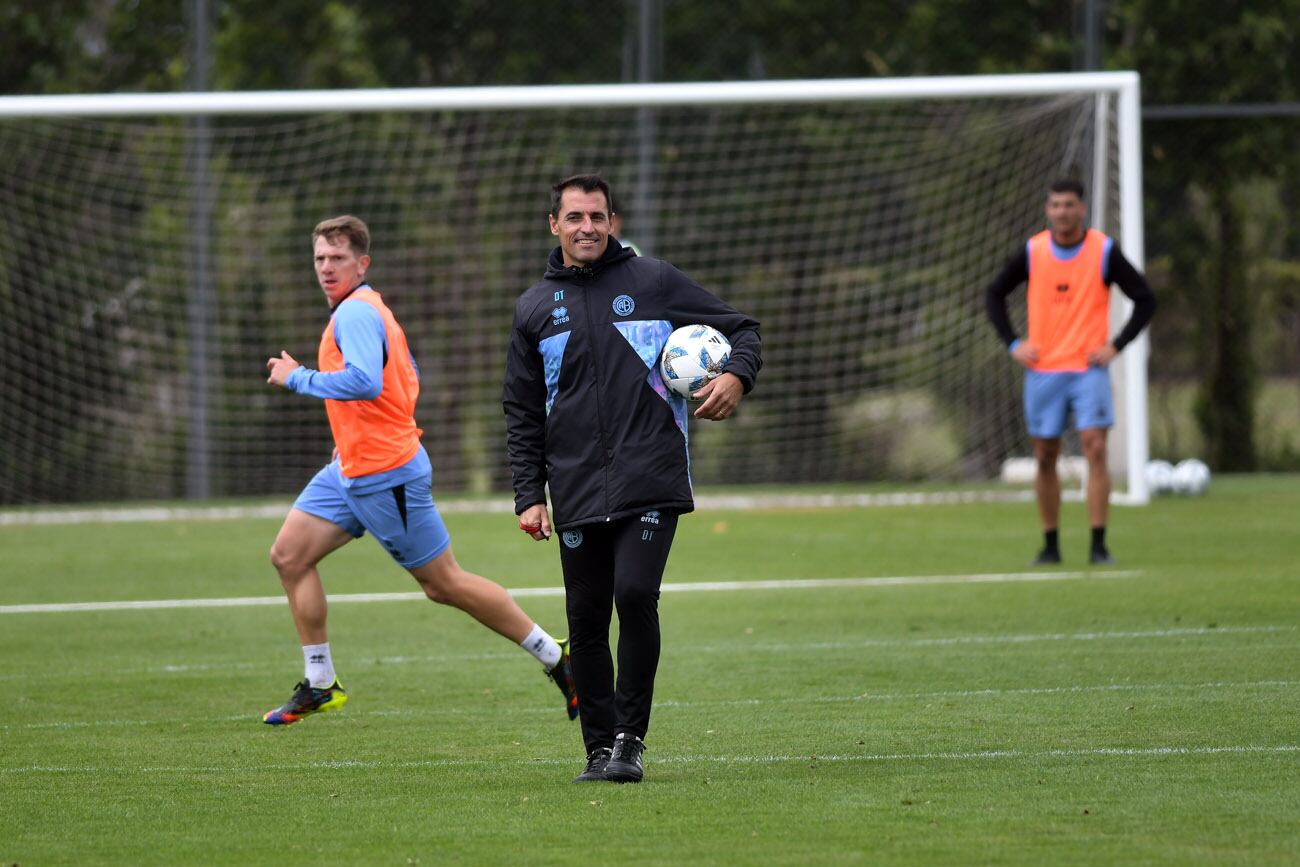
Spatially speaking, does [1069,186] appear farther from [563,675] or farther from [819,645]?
[563,675]

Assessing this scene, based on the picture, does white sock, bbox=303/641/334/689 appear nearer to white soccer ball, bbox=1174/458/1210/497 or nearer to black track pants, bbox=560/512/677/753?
black track pants, bbox=560/512/677/753

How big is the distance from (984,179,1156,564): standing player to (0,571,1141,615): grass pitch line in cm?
57

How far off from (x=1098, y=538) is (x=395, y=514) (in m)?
5.76

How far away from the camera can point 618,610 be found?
552cm

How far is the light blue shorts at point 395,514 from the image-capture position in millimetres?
7262

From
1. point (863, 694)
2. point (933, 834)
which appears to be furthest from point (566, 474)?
point (863, 694)

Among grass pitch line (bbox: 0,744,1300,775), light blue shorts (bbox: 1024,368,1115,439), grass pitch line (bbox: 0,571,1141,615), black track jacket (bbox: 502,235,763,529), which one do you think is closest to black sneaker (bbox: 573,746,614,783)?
grass pitch line (bbox: 0,744,1300,775)

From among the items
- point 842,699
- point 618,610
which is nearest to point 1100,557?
point 842,699

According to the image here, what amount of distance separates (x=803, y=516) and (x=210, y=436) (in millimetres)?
6282

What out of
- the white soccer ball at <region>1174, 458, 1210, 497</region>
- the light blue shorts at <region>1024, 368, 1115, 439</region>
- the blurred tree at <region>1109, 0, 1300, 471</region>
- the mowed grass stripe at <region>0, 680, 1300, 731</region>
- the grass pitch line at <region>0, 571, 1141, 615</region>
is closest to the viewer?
the mowed grass stripe at <region>0, 680, 1300, 731</region>

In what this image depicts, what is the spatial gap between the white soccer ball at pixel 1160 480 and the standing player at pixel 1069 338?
545 centimetres

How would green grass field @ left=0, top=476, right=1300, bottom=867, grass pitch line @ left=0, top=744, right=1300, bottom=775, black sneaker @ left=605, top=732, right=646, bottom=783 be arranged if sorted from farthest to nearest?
grass pitch line @ left=0, top=744, right=1300, bottom=775, black sneaker @ left=605, top=732, right=646, bottom=783, green grass field @ left=0, top=476, right=1300, bottom=867

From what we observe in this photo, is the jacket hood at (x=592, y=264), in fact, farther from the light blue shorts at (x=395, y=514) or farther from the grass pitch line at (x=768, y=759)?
the light blue shorts at (x=395, y=514)

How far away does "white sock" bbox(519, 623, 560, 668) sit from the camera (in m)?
7.20
